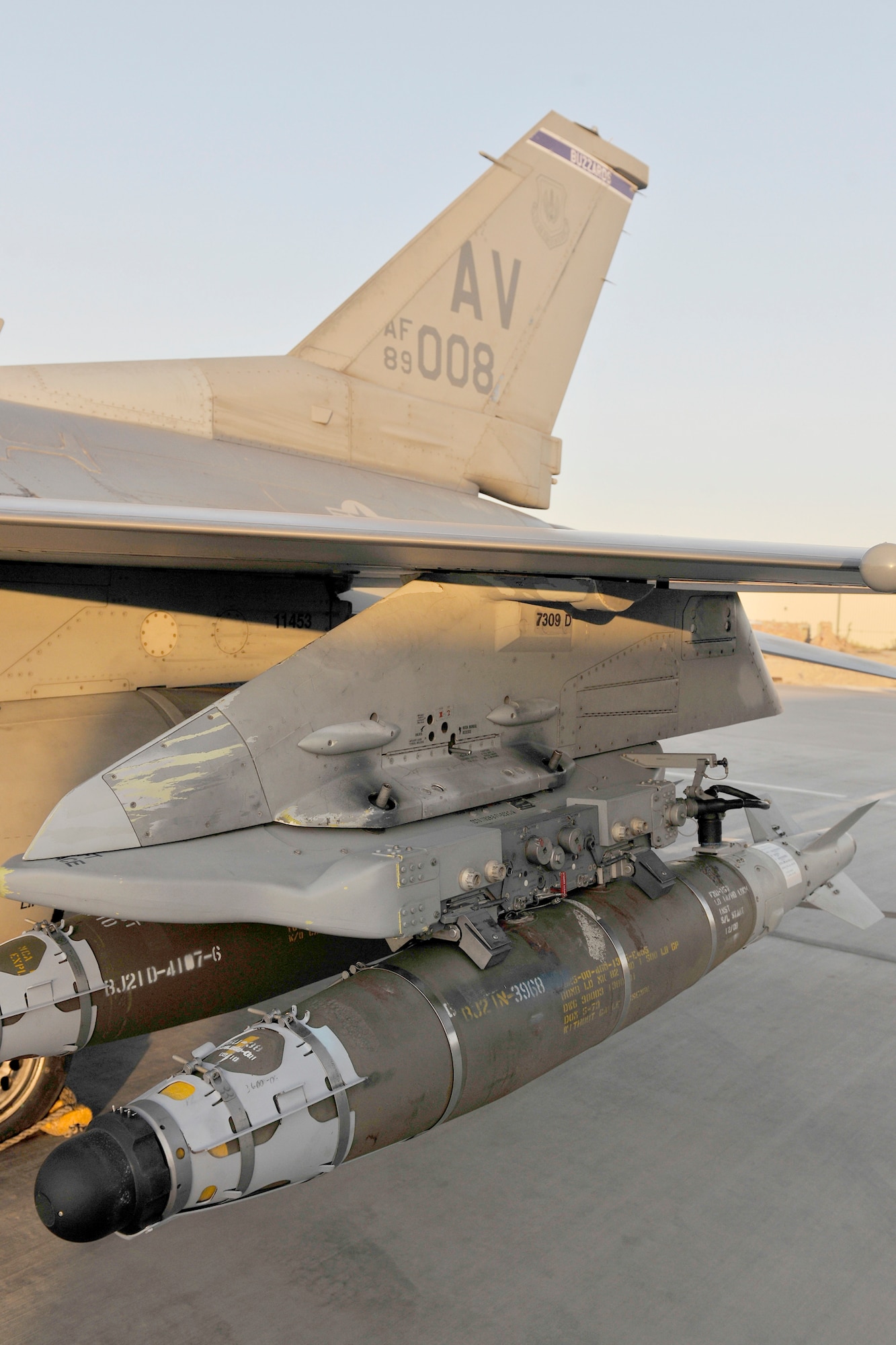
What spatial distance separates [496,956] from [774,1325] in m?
1.46

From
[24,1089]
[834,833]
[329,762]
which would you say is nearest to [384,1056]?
[329,762]

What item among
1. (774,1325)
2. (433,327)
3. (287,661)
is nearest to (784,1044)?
(774,1325)

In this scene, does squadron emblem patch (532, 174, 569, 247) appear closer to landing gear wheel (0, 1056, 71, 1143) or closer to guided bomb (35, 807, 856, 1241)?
guided bomb (35, 807, 856, 1241)

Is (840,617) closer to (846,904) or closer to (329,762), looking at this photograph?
(846,904)

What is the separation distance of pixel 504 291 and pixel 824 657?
3963 millimetres

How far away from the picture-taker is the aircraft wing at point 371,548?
3254 mm

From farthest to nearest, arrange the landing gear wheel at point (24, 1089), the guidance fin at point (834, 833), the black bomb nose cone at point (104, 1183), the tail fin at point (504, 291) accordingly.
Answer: the guidance fin at point (834, 833), the tail fin at point (504, 291), the landing gear wheel at point (24, 1089), the black bomb nose cone at point (104, 1183)

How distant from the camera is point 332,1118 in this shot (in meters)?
3.12

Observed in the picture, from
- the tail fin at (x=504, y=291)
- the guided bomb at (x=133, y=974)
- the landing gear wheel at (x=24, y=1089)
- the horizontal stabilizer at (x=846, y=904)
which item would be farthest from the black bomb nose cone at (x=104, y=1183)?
the horizontal stabilizer at (x=846, y=904)

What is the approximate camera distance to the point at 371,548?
3.73 meters

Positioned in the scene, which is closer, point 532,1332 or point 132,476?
point 532,1332

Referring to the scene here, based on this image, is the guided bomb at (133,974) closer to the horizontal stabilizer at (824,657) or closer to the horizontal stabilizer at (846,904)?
the horizontal stabilizer at (846,904)

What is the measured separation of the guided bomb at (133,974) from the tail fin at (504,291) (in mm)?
3195

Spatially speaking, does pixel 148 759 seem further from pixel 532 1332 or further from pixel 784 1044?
pixel 784 1044
